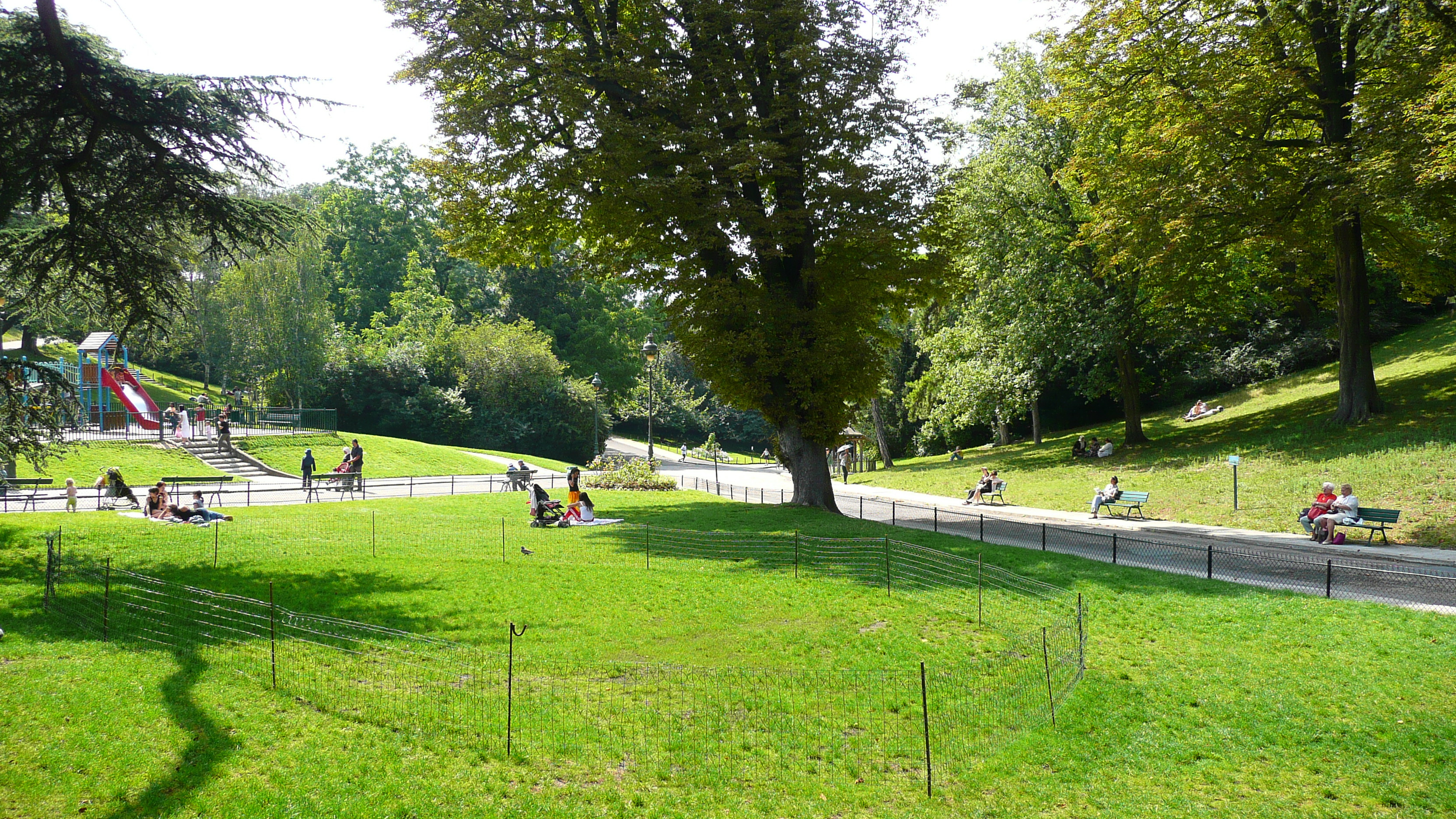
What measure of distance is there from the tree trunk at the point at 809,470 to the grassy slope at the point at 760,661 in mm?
9174

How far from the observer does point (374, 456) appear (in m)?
37.1

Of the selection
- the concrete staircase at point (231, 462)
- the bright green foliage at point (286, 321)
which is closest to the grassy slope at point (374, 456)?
the concrete staircase at point (231, 462)

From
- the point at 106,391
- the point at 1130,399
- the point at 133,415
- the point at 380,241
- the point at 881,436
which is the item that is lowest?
the point at 881,436

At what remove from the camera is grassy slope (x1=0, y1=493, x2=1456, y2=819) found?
244 inches

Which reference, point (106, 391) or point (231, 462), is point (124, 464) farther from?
point (106, 391)

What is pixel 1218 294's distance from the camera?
30.5 metres

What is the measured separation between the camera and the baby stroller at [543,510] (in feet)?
61.2

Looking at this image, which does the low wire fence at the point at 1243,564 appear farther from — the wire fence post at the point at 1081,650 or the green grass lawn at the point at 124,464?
the green grass lawn at the point at 124,464

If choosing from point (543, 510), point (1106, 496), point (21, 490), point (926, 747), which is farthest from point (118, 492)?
point (1106, 496)

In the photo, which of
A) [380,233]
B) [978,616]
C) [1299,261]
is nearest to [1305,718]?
[978,616]

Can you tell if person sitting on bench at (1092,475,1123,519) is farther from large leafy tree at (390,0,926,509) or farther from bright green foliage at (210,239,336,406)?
bright green foliage at (210,239,336,406)

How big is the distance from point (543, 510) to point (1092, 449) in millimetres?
23290

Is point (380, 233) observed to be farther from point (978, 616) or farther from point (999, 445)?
point (978, 616)

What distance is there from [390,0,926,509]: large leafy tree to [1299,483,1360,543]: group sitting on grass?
32.5 feet
